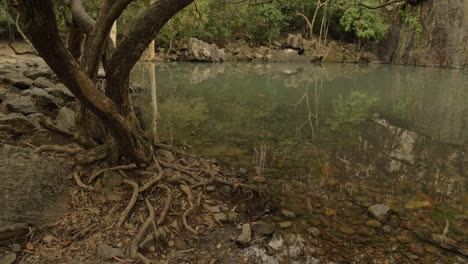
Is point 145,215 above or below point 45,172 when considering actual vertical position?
below

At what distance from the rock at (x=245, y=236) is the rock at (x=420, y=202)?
91.5 inches

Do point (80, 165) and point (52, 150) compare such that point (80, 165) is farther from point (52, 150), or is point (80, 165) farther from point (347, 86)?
point (347, 86)

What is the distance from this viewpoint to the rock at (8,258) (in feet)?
9.45

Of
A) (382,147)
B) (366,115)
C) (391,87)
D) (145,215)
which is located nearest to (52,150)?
(145,215)

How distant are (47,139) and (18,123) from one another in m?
0.73

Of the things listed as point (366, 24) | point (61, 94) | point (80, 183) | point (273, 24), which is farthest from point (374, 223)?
point (366, 24)

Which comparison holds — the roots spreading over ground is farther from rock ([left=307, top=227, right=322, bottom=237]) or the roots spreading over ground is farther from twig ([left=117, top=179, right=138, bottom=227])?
rock ([left=307, top=227, right=322, bottom=237])

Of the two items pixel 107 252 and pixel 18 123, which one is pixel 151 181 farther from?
pixel 18 123

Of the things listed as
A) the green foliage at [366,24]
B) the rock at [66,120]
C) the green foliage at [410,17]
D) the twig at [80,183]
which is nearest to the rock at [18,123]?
the rock at [66,120]

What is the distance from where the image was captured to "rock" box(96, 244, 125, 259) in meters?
3.08

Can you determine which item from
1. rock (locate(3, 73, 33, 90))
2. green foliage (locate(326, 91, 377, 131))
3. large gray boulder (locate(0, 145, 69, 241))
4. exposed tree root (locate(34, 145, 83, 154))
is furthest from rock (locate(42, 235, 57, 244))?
green foliage (locate(326, 91, 377, 131))

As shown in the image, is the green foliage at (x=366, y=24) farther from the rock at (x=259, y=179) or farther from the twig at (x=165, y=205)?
the twig at (x=165, y=205)

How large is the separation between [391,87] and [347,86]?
6.87 ft

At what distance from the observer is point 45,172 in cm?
400
